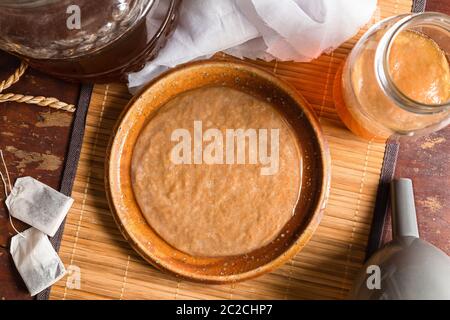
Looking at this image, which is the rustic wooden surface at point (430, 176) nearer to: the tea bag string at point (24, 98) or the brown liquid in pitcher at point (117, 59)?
the brown liquid in pitcher at point (117, 59)

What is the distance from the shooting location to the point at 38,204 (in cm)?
93

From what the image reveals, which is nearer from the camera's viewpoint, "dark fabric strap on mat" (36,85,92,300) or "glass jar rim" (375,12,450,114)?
"glass jar rim" (375,12,450,114)

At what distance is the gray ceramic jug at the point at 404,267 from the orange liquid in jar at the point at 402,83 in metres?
0.13

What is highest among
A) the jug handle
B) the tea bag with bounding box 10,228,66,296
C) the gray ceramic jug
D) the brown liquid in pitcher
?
the brown liquid in pitcher

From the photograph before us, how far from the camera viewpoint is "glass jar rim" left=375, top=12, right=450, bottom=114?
2.48 feet

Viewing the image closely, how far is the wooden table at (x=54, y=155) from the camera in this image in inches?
37.0

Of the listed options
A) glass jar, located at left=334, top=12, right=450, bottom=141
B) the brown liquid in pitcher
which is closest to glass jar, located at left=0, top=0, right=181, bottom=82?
the brown liquid in pitcher

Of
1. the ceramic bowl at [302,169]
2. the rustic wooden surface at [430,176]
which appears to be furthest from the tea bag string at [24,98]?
the rustic wooden surface at [430,176]

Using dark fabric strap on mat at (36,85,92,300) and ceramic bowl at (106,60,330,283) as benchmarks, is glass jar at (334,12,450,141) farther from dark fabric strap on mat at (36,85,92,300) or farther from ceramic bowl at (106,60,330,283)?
dark fabric strap on mat at (36,85,92,300)

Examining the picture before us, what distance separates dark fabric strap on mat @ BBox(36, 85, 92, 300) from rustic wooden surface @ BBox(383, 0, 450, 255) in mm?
552

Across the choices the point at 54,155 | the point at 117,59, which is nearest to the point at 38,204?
the point at 54,155

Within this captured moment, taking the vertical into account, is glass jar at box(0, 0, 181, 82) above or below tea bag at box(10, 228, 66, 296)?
above

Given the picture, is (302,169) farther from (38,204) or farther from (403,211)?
(38,204)

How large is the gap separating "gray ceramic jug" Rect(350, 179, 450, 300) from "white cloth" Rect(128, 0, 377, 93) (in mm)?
277
